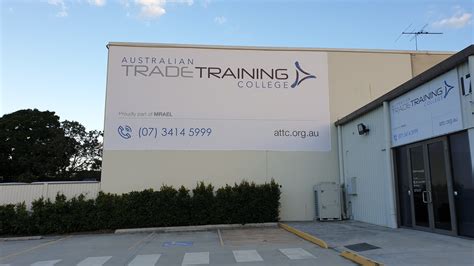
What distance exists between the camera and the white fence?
17.8 metres

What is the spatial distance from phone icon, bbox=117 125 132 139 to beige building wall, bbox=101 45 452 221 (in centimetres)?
73

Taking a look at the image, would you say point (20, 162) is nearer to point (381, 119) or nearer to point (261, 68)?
point (261, 68)

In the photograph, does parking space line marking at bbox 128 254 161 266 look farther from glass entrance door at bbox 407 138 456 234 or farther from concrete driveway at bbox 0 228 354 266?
glass entrance door at bbox 407 138 456 234

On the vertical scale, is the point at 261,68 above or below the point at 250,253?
above

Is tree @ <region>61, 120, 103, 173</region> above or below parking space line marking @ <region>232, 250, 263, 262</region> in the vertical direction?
above

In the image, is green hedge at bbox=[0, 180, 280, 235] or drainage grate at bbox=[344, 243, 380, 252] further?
green hedge at bbox=[0, 180, 280, 235]

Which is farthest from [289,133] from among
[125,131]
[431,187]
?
[431,187]

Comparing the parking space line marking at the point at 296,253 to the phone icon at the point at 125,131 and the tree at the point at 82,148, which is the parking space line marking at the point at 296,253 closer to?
the phone icon at the point at 125,131

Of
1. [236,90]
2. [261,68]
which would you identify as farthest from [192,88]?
[261,68]

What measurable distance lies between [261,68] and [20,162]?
37188 mm

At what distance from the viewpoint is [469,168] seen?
10195mm

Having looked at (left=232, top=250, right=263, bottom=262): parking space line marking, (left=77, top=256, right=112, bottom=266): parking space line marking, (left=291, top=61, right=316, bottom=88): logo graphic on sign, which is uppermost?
(left=291, top=61, right=316, bottom=88): logo graphic on sign

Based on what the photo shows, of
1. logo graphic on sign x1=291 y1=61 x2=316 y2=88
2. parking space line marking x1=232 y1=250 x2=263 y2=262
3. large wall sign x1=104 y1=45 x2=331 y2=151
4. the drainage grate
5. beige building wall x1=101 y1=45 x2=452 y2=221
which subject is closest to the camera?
parking space line marking x1=232 y1=250 x2=263 y2=262

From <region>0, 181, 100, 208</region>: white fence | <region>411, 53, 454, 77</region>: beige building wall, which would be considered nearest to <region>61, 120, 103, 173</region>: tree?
<region>0, 181, 100, 208</region>: white fence
